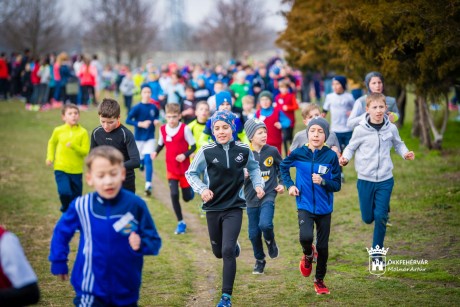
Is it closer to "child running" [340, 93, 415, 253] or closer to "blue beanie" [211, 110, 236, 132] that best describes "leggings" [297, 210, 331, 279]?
"child running" [340, 93, 415, 253]

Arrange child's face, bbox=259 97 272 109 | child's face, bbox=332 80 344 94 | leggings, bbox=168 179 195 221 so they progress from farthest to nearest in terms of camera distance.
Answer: child's face, bbox=332 80 344 94 → child's face, bbox=259 97 272 109 → leggings, bbox=168 179 195 221

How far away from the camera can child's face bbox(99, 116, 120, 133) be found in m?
8.50

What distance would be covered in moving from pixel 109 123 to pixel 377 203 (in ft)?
11.9

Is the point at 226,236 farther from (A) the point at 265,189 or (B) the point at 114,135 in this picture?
(B) the point at 114,135

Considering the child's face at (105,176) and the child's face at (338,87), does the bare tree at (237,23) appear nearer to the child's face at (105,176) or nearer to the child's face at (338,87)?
the child's face at (338,87)

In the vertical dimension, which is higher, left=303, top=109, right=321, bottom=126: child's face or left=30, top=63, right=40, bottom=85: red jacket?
left=30, top=63, right=40, bottom=85: red jacket

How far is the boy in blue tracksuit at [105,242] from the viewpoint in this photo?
4.97m

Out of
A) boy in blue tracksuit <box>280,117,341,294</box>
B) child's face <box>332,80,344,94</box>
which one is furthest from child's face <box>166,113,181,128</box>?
boy in blue tracksuit <box>280,117,341,294</box>

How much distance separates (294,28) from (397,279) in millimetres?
17289

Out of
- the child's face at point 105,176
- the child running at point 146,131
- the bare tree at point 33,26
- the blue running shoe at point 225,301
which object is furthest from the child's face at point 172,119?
the bare tree at point 33,26

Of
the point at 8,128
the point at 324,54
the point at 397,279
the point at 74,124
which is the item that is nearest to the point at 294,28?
the point at 324,54

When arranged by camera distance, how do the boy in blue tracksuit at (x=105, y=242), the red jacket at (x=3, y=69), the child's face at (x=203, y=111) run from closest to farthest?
the boy in blue tracksuit at (x=105, y=242)
the child's face at (x=203, y=111)
the red jacket at (x=3, y=69)

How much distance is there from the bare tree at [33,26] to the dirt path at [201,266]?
39477mm

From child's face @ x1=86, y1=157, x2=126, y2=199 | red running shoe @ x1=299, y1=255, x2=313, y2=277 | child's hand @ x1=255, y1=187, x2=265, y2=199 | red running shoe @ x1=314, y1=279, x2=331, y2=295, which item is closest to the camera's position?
child's face @ x1=86, y1=157, x2=126, y2=199
